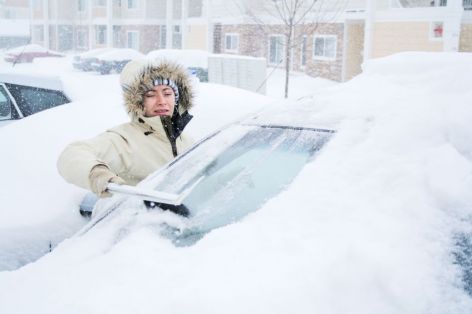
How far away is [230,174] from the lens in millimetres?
2039

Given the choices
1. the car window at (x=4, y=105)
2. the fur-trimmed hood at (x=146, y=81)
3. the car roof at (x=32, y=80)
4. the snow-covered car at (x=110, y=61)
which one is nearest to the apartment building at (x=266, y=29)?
the snow-covered car at (x=110, y=61)

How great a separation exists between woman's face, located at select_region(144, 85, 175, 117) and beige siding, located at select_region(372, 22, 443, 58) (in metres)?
13.7

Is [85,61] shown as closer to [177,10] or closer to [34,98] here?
[177,10]

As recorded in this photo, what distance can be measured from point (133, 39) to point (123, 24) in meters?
1.31

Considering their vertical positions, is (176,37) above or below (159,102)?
above

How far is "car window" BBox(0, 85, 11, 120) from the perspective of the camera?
204 inches

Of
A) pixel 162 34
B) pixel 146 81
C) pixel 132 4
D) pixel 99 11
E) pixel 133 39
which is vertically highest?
pixel 132 4

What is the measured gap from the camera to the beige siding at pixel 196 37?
82.2 ft

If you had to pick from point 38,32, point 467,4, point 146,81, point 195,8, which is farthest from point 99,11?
point 146,81

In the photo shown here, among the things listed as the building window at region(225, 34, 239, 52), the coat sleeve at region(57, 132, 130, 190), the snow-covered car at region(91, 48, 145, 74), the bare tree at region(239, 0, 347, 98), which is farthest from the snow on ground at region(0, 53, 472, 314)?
the snow-covered car at region(91, 48, 145, 74)

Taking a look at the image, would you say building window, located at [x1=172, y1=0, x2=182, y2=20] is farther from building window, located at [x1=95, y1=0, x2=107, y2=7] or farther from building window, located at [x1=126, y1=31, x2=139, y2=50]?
building window, located at [x1=95, y1=0, x2=107, y2=7]

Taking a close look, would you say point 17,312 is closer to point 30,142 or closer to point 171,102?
point 171,102

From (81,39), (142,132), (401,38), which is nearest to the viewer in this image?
(142,132)

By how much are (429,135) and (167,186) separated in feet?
3.40
